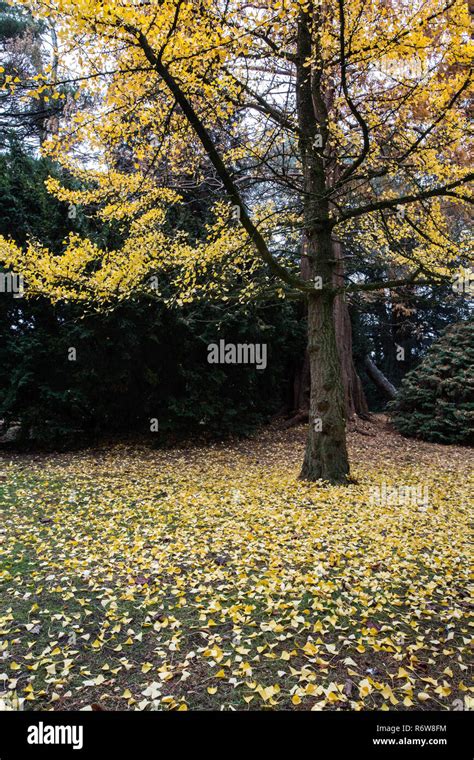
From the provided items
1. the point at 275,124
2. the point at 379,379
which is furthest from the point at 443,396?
the point at 275,124

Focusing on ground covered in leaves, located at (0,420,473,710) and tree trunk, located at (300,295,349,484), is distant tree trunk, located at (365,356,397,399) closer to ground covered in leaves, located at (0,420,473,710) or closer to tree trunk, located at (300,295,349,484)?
ground covered in leaves, located at (0,420,473,710)

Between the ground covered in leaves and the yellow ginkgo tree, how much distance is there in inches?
72.2

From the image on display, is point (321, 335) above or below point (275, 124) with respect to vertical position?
below

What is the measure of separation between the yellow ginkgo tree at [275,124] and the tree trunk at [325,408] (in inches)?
0.8

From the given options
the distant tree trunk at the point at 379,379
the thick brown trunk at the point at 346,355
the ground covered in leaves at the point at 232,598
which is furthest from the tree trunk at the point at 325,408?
the distant tree trunk at the point at 379,379

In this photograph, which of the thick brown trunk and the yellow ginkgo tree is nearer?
the yellow ginkgo tree

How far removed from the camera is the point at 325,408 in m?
6.84

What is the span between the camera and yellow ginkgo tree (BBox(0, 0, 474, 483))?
413 cm

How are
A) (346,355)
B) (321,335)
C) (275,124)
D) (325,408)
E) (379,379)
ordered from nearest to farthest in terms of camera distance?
(325,408), (321,335), (275,124), (346,355), (379,379)

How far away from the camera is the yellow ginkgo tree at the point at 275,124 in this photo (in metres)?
4.13

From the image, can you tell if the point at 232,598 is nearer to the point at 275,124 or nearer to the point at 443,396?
the point at 275,124

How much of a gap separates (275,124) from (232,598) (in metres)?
6.68

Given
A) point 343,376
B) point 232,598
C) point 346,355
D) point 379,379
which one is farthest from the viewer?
point 379,379

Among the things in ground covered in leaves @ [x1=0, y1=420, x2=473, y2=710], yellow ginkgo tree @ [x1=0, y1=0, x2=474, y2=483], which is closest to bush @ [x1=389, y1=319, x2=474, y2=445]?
yellow ginkgo tree @ [x1=0, y1=0, x2=474, y2=483]
